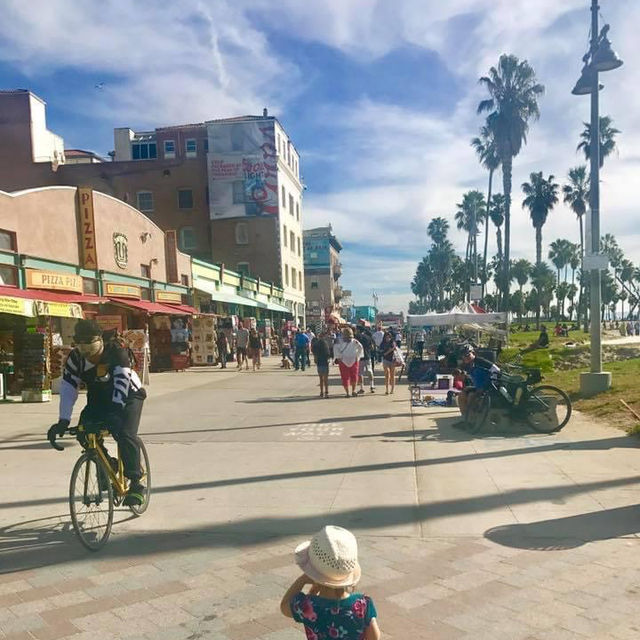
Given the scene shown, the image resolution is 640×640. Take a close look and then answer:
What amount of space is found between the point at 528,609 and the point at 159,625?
2.12 meters

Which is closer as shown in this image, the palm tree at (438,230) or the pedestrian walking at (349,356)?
the pedestrian walking at (349,356)

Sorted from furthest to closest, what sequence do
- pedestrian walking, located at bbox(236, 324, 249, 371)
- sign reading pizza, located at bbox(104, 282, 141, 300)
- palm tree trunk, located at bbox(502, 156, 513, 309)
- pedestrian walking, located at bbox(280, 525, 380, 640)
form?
palm tree trunk, located at bbox(502, 156, 513, 309) < pedestrian walking, located at bbox(236, 324, 249, 371) < sign reading pizza, located at bbox(104, 282, 141, 300) < pedestrian walking, located at bbox(280, 525, 380, 640)

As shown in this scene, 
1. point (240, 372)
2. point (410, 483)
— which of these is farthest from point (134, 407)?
point (240, 372)

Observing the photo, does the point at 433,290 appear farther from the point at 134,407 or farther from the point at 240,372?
the point at 134,407

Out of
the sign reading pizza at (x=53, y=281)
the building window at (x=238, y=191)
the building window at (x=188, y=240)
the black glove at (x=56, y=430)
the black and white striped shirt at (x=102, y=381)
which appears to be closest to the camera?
the black glove at (x=56, y=430)

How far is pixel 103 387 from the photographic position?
4793mm

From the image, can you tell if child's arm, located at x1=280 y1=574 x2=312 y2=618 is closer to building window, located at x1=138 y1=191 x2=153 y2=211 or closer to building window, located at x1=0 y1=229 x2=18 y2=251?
building window, located at x1=0 y1=229 x2=18 y2=251

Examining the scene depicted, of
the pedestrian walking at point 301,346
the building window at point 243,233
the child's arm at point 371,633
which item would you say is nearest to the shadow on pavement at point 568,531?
the child's arm at point 371,633

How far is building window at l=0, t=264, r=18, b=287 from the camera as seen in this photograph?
16.0m

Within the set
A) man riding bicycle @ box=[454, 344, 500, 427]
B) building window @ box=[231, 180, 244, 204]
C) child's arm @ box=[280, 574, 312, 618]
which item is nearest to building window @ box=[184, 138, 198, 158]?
building window @ box=[231, 180, 244, 204]

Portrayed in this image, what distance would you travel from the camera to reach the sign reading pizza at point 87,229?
20.1 m

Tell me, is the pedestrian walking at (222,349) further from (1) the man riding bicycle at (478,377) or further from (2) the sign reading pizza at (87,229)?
(1) the man riding bicycle at (478,377)

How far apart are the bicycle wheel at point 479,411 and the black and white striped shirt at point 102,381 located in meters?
5.60

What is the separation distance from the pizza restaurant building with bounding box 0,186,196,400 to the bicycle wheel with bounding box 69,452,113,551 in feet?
28.9
